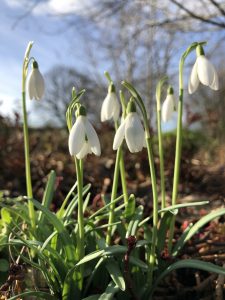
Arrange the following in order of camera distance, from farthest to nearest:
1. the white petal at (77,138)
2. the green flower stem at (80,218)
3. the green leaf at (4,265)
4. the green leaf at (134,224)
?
the green leaf at (4,265) → the green leaf at (134,224) → the green flower stem at (80,218) → the white petal at (77,138)

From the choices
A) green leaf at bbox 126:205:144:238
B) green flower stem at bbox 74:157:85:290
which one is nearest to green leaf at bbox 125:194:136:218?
green leaf at bbox 126:205:144:238

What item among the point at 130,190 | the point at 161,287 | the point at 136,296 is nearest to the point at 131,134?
the point at 136,296

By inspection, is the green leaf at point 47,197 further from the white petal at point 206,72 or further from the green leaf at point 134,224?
the white petal at point 206,72

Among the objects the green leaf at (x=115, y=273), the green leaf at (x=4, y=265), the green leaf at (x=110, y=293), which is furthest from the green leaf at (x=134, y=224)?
the green leaf at (x=4, y=265)

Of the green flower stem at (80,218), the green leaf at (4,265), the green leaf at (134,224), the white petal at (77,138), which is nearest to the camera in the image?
the white petal at (77,138)

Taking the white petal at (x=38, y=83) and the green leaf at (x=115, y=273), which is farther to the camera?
the white petal at (x=38, y=83)

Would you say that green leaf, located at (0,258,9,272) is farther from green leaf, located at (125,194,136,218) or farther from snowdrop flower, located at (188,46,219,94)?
snowdrop flower, located at (188,46,219,94)
